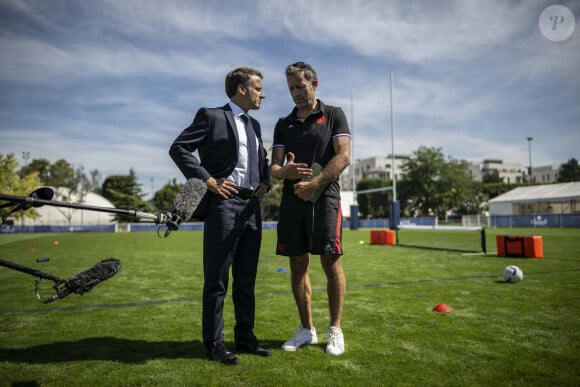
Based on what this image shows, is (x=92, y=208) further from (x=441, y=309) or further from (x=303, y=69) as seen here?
(x=441, y=309)

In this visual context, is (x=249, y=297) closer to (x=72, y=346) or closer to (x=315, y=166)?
(x=315, y=166)

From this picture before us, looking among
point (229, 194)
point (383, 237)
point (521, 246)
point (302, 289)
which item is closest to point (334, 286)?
point (302, 289)

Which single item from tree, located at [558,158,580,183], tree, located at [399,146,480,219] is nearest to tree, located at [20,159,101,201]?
tree, located at [399,146,480,219]

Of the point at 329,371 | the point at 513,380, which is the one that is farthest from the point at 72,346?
the point at 513,380

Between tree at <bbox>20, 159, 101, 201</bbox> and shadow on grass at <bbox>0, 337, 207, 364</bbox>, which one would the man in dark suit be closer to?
shadow on grass at <bbox>0, 337, 207, 364</bbox>

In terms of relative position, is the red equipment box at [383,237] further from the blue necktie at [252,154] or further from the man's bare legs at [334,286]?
the blue necktie at [252,154]

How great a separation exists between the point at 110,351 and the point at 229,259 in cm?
129

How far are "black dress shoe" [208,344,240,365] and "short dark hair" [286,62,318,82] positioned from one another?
234 cm

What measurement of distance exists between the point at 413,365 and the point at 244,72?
2720mm

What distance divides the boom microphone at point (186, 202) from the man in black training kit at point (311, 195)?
0.74m

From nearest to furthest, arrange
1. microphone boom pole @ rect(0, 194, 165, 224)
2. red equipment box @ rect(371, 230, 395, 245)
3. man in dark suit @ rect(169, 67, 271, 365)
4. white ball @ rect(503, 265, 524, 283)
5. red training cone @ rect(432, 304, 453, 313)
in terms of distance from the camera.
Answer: microphone boom pole @ rect(0, 194, 165, 224) < man in dark suit @ rect(169, 67, 271, 365) < red training cone @ rect(432, 304, 453, 313) < white ball @ rect(503, 265, 524, 283) < red equipment box @ rect(371, 230, 395, 245)

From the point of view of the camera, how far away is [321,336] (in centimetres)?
375

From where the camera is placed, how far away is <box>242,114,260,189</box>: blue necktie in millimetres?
3406

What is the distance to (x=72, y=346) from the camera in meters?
3.46
